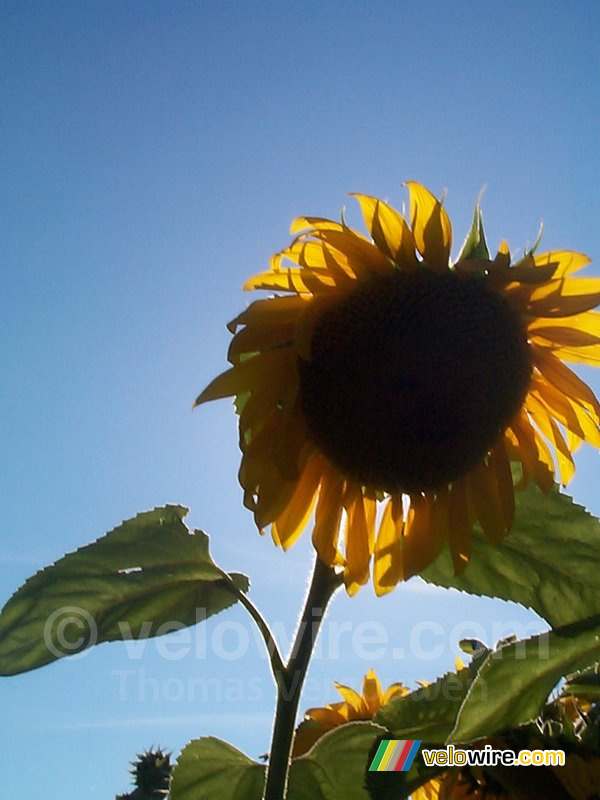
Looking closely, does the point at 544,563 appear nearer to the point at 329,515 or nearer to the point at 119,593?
the point at 329,515

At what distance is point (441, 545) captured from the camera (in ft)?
6.48

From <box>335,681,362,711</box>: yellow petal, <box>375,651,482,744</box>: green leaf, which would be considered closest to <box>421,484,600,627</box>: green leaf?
<box>375,651,482,744</box>: green leaf

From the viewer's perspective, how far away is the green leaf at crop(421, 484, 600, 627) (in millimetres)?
1637

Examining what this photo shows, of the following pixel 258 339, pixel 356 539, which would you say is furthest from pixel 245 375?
pixel 356 539

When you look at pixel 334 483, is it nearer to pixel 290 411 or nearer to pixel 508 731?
pixel 290 411

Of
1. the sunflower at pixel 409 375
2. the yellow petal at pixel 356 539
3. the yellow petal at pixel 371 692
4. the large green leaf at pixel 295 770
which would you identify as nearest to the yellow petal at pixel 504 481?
the sunflower at pixel 409 375

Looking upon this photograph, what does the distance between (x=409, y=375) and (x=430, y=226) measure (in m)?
0.34

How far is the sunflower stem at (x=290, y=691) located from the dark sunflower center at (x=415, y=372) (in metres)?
0.45

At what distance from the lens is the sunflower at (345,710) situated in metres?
2.32

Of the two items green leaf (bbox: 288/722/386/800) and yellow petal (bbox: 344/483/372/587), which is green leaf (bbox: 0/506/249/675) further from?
green leaf (bbox: 288/722/386/800)

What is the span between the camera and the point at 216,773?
179cm

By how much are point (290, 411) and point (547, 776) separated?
92 centimetres

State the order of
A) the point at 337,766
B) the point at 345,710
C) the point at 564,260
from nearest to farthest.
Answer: the point at 337,766
the point at 564,260
the point at 345,710

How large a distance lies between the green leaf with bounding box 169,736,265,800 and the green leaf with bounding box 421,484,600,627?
56cm
